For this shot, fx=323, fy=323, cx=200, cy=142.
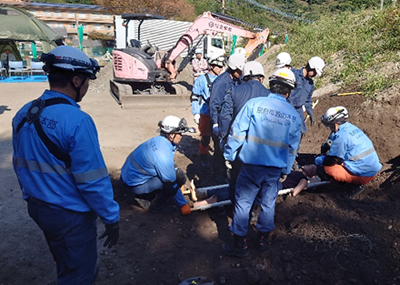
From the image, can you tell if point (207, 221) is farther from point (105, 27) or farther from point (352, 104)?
point (105, 27)

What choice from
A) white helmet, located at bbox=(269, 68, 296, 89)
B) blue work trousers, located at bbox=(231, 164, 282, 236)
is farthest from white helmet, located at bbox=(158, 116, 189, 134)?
white helmet, located at bbox=(269, 68, 296, 89)

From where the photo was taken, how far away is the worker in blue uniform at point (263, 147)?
3.06m

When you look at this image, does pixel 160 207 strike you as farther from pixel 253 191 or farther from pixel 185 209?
pixel 253 191

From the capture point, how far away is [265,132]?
3.06 meters

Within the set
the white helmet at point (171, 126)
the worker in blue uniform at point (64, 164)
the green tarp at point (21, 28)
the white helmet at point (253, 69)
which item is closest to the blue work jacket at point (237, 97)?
the white helmet at point (253, 69)

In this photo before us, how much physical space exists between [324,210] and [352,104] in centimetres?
408

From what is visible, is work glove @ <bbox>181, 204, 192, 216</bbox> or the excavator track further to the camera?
the excavator track

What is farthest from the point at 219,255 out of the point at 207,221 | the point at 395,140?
the point at 395,140

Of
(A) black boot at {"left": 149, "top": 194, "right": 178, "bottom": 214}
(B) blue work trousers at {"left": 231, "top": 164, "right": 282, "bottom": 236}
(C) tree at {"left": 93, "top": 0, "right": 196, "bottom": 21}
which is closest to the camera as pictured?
(B) blue work trousers at {"left": 231, "top": 164, "right": 282, "bottom": 236}

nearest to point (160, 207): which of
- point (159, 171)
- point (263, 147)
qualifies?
point (159, 171)

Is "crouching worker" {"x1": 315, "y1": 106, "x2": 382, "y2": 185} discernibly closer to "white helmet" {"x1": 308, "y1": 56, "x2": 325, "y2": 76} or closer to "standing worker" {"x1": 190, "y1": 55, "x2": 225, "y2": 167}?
"white helmet" {"x1": 308, "y1": 56, "x2": 325, "y2": 76}

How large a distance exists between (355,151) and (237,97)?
1.68m

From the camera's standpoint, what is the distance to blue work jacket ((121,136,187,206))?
12.4 feet

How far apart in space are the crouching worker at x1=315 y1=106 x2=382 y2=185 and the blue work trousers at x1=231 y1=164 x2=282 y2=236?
4.97ft
